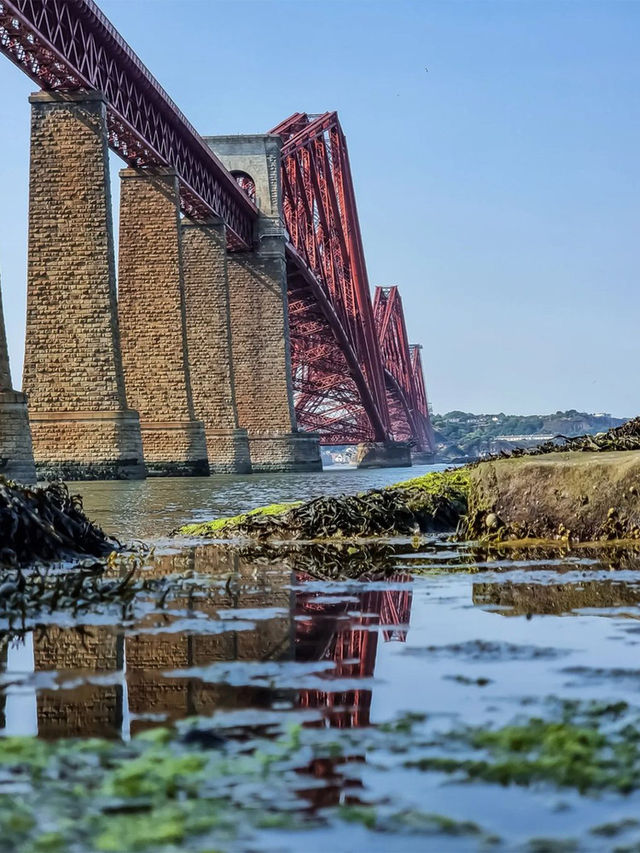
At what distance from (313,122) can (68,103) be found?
88.0 feet

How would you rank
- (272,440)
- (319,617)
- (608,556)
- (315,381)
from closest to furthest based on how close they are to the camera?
(319,617) < (608,556) < (272,440) < (315,381)

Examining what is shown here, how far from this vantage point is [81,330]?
22.7 metres

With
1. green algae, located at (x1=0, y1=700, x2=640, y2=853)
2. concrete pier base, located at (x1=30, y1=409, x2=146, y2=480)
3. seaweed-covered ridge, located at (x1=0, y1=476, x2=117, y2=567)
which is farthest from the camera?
concrete pier base, located at (x1=30, y1=409, x2=146, y2=480)

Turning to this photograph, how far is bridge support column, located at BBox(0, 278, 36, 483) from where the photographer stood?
17906mm

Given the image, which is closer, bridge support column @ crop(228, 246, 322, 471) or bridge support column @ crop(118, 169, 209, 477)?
bridge support column @ crop(118, 169, 209, 477)

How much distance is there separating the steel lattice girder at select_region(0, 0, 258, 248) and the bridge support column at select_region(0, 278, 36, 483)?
4983 mm

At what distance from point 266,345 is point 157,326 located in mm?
10878

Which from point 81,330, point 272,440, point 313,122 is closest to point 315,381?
point 313,122

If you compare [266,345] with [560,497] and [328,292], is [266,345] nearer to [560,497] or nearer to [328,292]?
[328,292]

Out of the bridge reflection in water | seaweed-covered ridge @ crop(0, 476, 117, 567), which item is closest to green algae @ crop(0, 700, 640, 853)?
the bridge reflection in water

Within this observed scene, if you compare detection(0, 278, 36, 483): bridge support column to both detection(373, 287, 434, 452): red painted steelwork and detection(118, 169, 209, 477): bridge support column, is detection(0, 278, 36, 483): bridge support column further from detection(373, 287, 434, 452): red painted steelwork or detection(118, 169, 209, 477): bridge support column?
detection(373, 287, 434, 452): red painted steelwork

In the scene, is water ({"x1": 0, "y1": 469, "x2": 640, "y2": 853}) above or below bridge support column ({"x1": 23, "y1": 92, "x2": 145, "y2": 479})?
below

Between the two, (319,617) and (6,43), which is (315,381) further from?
(319,617)

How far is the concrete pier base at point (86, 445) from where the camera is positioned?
885 inches
